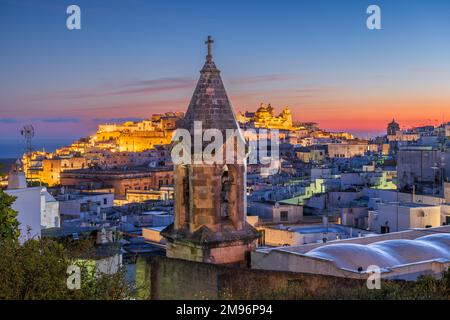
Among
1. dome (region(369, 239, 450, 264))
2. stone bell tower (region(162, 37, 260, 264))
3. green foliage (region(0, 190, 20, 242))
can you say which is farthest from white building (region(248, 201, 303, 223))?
green foliage (region(0, 190, 20, 242))

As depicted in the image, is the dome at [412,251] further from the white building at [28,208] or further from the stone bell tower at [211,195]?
the white building at [28,208]

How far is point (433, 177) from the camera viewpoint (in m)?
37.1

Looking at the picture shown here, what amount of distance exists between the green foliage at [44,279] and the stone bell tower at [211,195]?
1.86 metres

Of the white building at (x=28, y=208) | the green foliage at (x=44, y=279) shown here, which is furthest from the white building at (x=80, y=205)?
the green foliage at (x=44, y=279)

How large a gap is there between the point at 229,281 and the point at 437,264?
4.64m

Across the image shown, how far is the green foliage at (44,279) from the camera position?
952 centimetres

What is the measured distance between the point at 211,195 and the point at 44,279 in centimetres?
351

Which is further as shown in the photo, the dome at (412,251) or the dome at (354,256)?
the dome at (412,251)

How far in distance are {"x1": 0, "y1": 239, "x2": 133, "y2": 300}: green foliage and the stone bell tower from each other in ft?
6.10

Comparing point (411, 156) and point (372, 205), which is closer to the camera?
point (372, 205)

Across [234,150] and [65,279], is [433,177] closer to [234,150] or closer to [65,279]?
[234,150]

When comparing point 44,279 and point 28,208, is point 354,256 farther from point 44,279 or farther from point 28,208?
point 28,208

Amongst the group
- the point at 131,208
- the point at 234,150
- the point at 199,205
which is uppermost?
the point at 234,150
